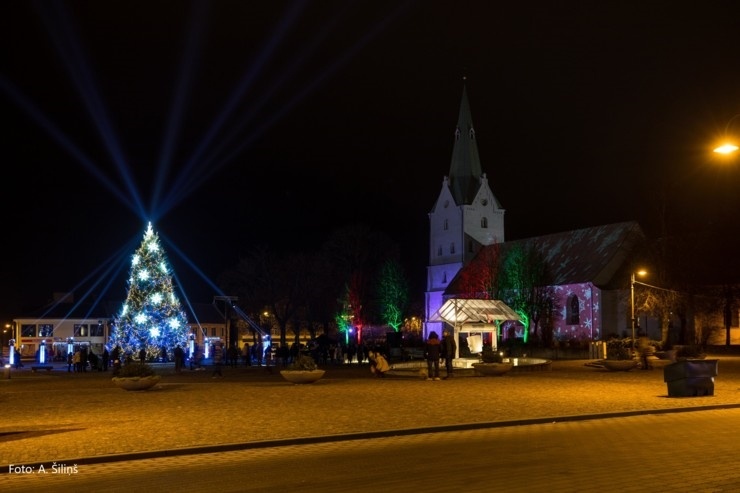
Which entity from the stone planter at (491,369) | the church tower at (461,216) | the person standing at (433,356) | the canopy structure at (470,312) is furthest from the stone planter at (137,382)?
the church tower at (461,216)

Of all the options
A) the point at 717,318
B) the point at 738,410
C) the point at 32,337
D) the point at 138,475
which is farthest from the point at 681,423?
the point at 32,337

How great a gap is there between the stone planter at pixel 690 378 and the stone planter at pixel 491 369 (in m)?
9.78

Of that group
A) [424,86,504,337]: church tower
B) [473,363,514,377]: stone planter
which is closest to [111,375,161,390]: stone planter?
[473,363,514,377]: stone planter

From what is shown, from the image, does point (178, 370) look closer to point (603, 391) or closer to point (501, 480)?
point (603, 391)

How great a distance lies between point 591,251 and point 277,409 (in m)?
55.2

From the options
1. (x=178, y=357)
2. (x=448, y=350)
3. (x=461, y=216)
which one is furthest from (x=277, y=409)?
(x=461, y=216)

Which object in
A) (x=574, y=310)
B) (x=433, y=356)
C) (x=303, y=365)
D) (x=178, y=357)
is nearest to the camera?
(x=303, y=365)

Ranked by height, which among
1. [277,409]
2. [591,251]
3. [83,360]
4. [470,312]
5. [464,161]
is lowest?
[83,360]

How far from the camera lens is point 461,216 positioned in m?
87.0

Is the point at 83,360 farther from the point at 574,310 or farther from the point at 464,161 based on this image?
the point at 464,161

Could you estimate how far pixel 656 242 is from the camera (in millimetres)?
55406

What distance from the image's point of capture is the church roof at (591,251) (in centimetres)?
6378

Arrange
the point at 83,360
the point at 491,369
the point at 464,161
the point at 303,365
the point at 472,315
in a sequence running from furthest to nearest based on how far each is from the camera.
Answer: the point at 464,161 < the point at 83,360 < the point at 472,315 < the point at 491,369 < the point at 303,365

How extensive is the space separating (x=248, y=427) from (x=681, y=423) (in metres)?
8.22
